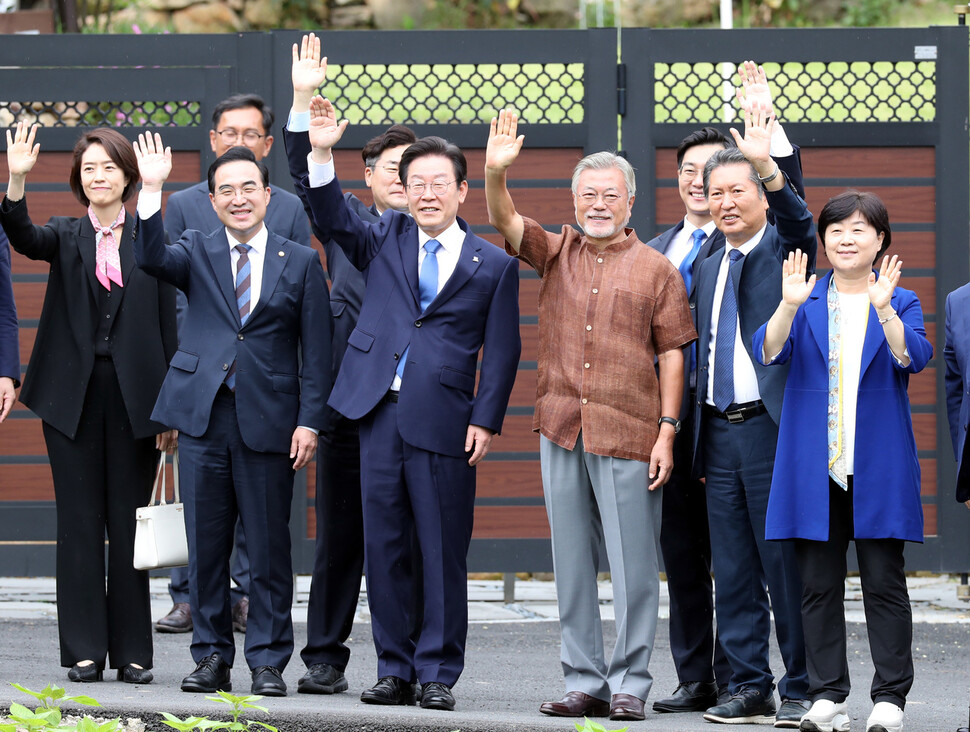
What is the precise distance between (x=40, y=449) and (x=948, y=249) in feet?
16.7

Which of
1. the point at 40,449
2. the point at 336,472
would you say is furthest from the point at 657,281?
the point at 40,449

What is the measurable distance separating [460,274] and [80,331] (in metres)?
1.53

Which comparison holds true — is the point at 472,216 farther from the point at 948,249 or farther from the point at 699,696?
the point at 699,696

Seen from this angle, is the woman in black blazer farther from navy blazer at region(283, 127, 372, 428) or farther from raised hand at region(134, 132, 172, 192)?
navy blazer at region(283, 127, 372, 428)

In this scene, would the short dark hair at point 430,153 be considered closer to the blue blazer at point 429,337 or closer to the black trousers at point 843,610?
the blue blazer at point 429,337

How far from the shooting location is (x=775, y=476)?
4781 mm

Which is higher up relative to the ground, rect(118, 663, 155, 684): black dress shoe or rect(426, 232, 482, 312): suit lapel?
rect(426, 232, 482, 312): suit lapel

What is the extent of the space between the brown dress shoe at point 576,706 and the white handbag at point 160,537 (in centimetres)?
152

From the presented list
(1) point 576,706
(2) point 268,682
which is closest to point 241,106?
(2) point 268,682

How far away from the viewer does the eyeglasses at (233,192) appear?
208 inches

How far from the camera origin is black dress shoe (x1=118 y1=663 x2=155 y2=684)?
5.34m

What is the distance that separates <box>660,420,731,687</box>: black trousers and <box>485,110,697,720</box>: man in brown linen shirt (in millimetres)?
283

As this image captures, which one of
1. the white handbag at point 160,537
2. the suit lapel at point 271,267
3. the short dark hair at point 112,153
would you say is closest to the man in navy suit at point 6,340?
the short dark hair at point 112,153

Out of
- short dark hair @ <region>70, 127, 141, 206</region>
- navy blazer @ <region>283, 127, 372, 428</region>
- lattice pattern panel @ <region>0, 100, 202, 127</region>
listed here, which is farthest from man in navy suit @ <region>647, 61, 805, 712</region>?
lattice pattern panel @ <region>0, 100, 202, 127</region>
